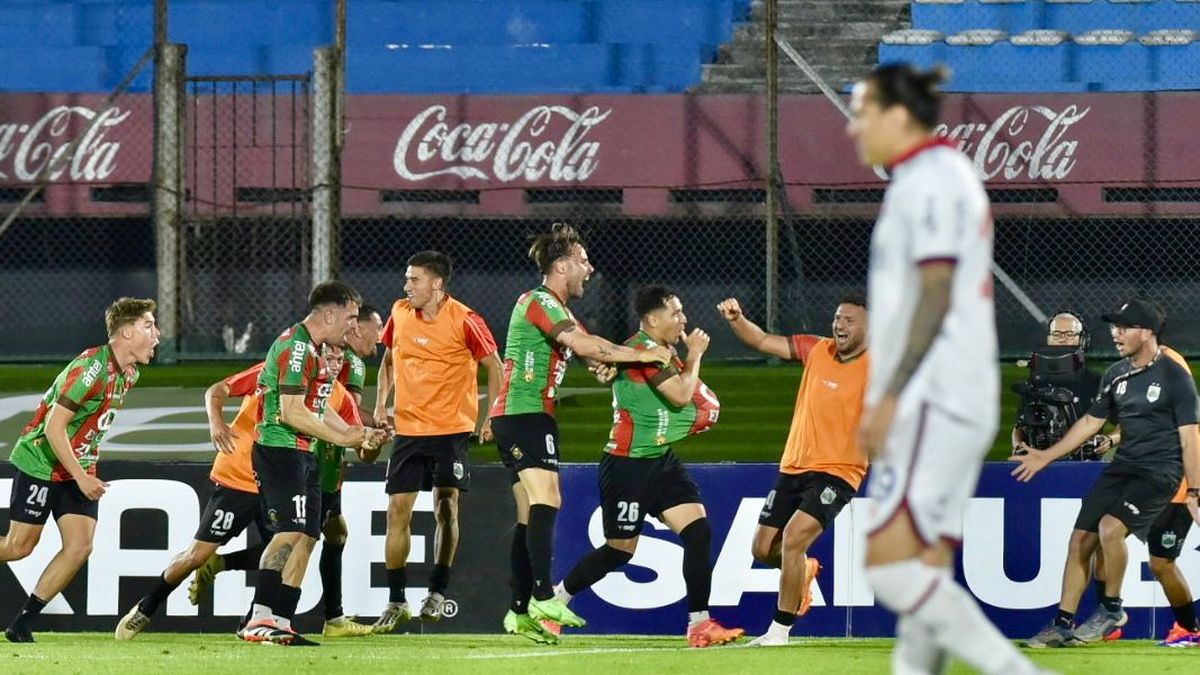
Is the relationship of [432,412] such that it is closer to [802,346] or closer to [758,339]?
[758,339]

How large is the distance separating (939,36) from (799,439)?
666 centimetres

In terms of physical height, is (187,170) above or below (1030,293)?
above

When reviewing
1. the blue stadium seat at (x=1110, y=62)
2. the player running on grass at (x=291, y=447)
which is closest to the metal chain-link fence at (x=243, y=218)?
the player running on grass at (x=291, y=447)

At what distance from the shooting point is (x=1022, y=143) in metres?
13.0

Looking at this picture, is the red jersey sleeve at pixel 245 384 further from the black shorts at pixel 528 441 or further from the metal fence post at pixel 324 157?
the metal fence post at pixel 324 157

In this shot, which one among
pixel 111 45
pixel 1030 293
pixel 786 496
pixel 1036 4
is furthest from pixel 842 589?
pixel 111 45

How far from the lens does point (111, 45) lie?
1609 cm

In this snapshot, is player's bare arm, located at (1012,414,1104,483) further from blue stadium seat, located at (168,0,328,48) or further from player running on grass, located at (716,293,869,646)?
blue stadium seat, located at (168,0,328,48)

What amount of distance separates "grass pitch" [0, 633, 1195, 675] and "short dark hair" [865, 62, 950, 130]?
3.56 meters

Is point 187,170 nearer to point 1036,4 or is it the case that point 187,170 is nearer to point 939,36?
point 939,36

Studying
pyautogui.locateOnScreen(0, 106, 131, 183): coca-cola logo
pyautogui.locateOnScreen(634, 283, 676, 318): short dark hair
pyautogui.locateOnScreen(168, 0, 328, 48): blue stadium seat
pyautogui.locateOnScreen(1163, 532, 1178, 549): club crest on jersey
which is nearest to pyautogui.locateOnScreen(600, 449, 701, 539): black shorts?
pyautogui.locateOnScreen(634, 283, 676, 318): short dark hair

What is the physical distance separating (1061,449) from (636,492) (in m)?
2.19

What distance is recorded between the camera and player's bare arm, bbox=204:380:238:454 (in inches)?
373

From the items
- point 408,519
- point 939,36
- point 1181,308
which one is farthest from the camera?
point 939,36
